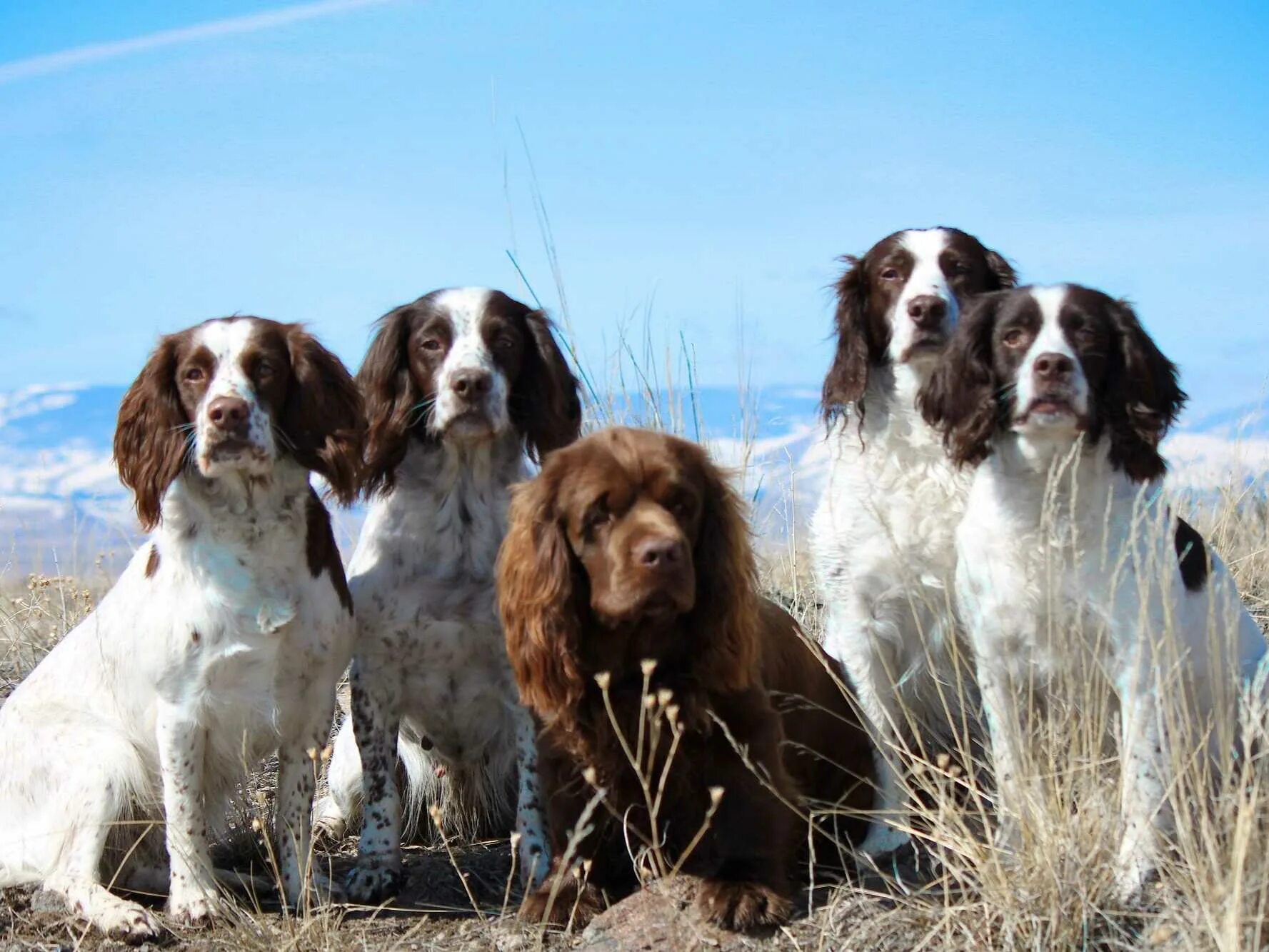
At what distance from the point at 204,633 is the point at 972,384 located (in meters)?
2.36

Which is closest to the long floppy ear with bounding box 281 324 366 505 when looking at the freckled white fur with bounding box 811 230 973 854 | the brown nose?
the brown nose

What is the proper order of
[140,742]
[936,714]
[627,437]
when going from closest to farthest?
[627,437] → [140,742] → [936,714]

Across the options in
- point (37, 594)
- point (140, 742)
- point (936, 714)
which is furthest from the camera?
point (37, 594)

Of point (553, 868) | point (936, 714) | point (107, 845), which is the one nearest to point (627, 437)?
point (553, 868)

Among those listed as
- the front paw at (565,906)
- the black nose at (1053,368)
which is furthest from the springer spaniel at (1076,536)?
the front paw at (565,906)

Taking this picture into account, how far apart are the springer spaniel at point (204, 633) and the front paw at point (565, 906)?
2.23 ft

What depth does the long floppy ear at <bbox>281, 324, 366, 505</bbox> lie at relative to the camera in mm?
4488

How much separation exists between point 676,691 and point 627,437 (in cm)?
70

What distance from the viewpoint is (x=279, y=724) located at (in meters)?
4.51

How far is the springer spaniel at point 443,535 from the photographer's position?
4.82m

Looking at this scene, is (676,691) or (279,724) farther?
(279,724)

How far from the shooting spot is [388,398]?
5.02 meters

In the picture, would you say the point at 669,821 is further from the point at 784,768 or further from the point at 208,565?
the point at 208,565

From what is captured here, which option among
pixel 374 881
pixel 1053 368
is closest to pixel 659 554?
pixel 1053 368
